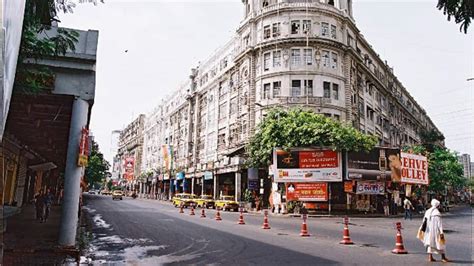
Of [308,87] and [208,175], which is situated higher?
[308,87]

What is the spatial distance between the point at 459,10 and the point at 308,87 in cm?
3340

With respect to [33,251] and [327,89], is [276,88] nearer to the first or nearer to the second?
[327,89]

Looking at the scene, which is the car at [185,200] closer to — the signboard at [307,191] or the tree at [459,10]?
the signboard at [307,191]

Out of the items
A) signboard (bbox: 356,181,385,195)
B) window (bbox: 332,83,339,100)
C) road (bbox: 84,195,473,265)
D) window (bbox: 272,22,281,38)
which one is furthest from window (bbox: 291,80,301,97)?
road (bbox: 84,195,473,265)

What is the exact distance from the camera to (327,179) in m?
31.8

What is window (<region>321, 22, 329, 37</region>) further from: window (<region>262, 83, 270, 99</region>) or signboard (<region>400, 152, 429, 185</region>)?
signboard (<region>400, 152, 429, 185</region>)

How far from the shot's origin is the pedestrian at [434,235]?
9.82 meters

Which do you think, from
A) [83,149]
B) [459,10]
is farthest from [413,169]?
[459,10]

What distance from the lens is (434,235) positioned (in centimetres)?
998

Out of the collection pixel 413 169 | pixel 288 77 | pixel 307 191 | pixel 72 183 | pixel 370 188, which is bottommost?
pixel 72 183

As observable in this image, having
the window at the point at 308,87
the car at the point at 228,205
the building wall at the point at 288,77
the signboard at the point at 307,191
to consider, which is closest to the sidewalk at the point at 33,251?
the signboard at the point at 307,191

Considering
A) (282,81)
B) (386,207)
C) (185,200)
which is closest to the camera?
(386,207)

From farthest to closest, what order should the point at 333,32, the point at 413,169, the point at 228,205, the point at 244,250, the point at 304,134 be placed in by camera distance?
the point at 333,32, the point at 228,205, the point at 413,169, the point at 304,134, the point at 244,250

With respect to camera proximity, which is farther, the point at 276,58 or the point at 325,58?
the point at 276,58
